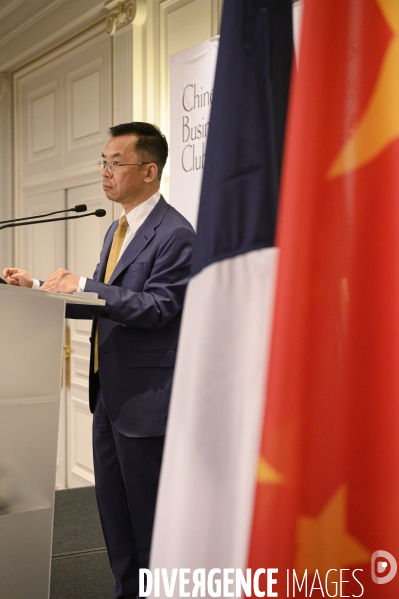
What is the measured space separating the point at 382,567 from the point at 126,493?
173cm

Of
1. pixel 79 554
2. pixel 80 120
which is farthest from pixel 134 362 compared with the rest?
pixel 80 120

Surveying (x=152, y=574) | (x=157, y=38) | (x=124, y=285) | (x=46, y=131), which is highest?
(x=157, y=38)

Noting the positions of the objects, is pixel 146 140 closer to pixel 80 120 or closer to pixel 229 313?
pixel 229 313

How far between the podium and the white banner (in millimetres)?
1920

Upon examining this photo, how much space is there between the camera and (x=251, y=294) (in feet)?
2.54

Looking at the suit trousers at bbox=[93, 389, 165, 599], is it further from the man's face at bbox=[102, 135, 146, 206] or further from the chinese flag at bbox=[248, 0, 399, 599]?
the chinese flag at bbox=[248, 0, 399, 599]

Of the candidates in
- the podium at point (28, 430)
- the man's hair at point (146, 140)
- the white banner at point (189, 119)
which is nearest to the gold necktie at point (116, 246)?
the man's hair at point (146, 140)

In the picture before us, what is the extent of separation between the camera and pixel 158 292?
2223 millimetres

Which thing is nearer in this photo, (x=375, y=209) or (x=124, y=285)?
(x=375, y=209)

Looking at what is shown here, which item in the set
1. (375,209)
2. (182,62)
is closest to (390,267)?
(375,209)

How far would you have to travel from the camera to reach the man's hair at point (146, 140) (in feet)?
8.15

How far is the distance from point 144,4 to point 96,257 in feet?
5.45

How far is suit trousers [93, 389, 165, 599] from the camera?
7.29ft

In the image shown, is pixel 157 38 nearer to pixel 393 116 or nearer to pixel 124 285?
pixel 124 285
